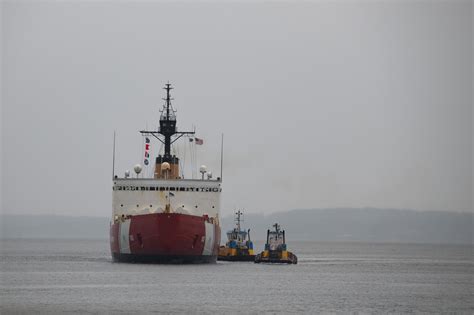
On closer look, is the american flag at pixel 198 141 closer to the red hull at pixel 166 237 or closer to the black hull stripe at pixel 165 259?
the red hull at pixel 166 237

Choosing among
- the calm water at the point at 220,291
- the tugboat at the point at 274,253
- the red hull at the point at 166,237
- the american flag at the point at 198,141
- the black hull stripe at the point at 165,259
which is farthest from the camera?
the tugboat at the point at 274,253

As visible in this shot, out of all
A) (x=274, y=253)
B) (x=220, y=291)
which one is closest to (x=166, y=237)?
(x=220, y=291)

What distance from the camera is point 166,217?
6575 cm

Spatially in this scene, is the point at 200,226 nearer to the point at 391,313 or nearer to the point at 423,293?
the point at 423,293

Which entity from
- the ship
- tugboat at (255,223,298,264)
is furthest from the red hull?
tugboat at (255,223,298,264)

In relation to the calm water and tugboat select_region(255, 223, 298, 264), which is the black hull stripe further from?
tugboat select_region(255, 223, 298, 264)

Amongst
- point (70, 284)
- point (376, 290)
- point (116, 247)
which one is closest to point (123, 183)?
point (116, 247)

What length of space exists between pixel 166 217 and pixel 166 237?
1433 millimetres

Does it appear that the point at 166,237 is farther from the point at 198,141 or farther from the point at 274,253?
the point at 274,253

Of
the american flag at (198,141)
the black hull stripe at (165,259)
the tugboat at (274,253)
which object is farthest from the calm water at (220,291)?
the american flag at (198,141)

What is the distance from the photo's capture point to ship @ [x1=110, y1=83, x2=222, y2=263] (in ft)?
218

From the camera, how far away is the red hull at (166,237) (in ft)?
217

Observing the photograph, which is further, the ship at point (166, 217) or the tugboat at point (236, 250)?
the tugboat at point (236, 250)

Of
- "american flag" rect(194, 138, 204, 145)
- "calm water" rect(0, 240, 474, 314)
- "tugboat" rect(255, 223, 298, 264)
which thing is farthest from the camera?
"tugboat" rect(255, 223, 298, 264)
